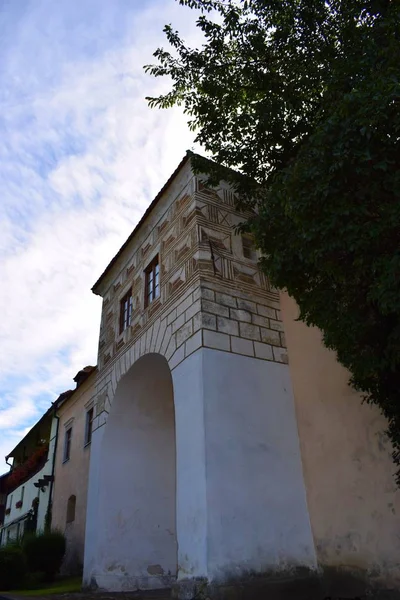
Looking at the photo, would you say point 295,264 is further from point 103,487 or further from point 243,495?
point 103,487

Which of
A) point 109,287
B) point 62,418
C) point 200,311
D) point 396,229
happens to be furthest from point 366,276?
point 62,418

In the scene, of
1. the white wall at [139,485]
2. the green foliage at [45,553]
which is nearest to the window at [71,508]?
the green foliage at [45,553]

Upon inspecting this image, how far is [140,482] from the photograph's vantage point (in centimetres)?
944

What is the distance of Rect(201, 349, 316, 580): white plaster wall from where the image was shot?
609 centimetres

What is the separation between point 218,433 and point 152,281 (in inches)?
158

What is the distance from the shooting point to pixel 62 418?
1677 centimetres

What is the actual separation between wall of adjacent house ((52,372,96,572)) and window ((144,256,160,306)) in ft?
17.2

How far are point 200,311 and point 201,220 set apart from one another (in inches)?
72.8

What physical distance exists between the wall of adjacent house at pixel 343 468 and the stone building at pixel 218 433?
0.02m

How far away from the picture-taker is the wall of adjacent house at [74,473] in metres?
12.6

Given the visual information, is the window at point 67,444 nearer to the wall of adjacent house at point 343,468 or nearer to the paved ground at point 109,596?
the paved ground at point 109,596

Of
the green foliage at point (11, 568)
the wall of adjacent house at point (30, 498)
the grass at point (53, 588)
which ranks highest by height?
the wall of adjacent house at point (30, 498)

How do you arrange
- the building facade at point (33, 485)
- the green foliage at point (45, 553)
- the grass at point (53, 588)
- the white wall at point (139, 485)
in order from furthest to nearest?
the building facade at point (33, 485) → the green foliage at point (45, 553) → the grass at point (53, 588) → the white wall at point (139, 485)

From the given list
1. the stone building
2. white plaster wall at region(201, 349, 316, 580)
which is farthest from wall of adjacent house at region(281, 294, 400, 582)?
white plaster wall at region(201, 349, 316, 580)
